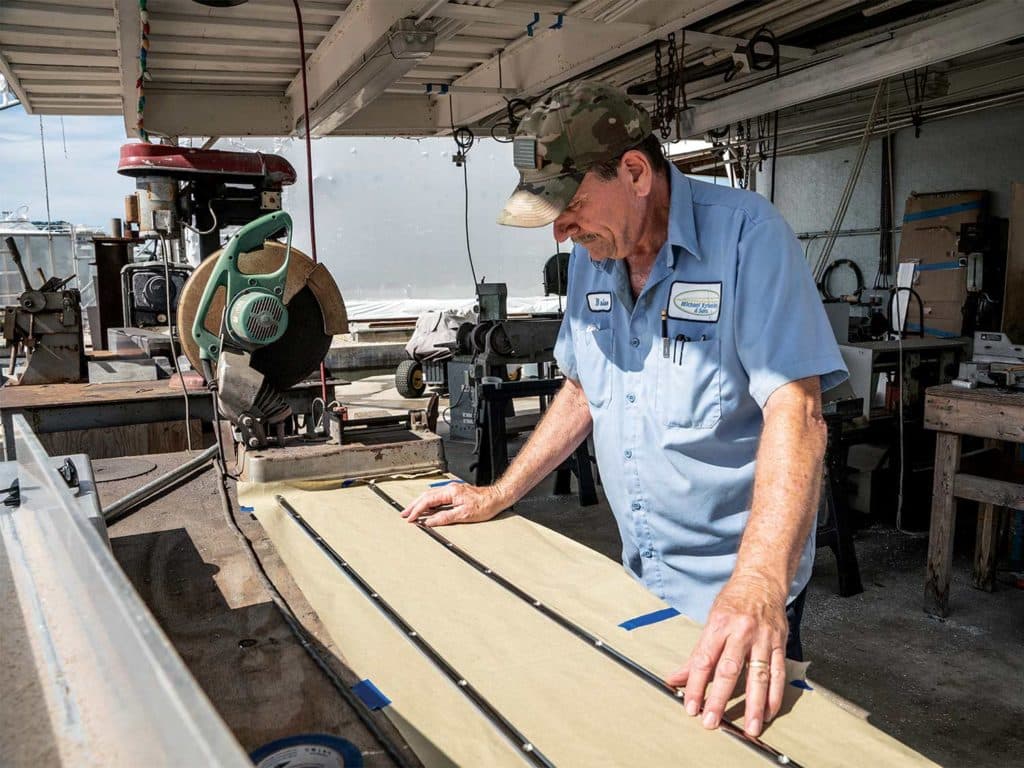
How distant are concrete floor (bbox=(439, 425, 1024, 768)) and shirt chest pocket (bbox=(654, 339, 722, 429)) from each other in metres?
1.46

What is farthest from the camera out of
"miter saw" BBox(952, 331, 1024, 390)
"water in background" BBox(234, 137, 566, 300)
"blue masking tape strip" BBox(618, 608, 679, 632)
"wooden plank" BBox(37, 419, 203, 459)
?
"water in background" BBox(234, 137, 566, 300)

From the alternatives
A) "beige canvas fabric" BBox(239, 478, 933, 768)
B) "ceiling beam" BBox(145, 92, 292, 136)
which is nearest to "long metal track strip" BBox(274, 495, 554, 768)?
"beige canvas fabric" BBox(239, 478, 933, 768)

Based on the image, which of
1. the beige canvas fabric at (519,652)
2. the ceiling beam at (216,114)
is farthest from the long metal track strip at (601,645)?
the ceiling beam at (216,114)

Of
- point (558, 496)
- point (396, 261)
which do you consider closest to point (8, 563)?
point (558, 496)

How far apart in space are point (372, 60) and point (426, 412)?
7.83 ft

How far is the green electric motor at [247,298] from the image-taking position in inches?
60.6

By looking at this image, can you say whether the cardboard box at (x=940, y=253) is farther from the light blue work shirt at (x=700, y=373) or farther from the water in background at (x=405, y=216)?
the light blue work shirt at (x=700, y=373)

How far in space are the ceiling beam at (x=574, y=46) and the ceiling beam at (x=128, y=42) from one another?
175 centimetres

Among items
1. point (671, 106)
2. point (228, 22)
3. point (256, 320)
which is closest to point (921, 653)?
point (256, 320)

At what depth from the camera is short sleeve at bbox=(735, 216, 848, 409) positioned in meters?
1.12

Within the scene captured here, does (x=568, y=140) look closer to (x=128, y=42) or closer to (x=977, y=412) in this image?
(x=977, y=412)

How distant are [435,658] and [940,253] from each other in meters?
6.33

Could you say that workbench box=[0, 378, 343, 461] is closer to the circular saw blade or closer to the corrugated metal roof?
the circular saw blade

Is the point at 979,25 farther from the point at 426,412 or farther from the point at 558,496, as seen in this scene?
the point at 558,496
